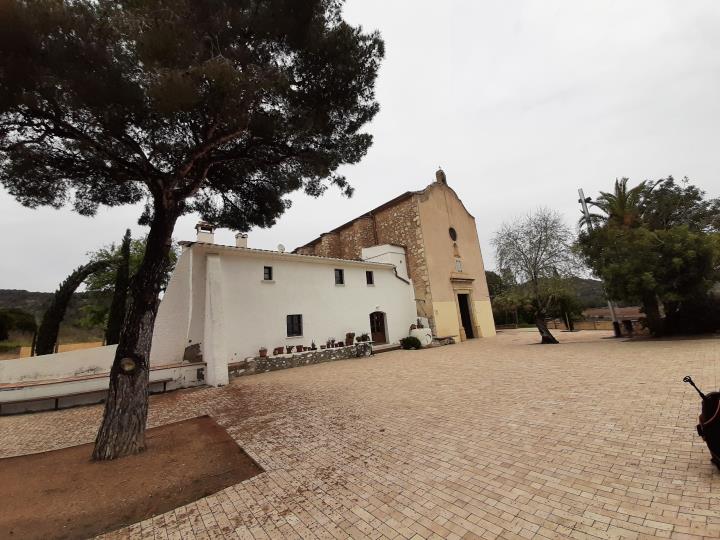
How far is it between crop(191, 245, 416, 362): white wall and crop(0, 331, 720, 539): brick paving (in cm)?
503

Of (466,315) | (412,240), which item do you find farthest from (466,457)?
(466,315)

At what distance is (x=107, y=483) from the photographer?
3.97 meters

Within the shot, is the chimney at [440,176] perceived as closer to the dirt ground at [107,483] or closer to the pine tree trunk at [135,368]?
the pine tree trunk at [135,368]

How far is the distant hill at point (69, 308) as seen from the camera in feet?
98.2

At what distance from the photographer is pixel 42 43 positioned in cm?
501

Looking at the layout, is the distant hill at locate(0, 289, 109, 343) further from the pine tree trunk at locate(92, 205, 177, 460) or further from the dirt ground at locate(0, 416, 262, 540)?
the dirt ground at locate(0, 416, 262, 540)

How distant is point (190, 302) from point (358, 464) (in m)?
10.4

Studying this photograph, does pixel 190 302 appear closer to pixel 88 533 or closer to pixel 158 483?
pixel 158 483

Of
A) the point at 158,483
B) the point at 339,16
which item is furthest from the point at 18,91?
the point at 158,483

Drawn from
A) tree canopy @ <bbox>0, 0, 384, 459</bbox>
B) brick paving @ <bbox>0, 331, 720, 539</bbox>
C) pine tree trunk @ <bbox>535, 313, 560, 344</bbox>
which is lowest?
brick paving @ <bbox>0, 331, 720, 539</bbox>

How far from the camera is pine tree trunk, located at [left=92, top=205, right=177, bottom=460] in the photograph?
4.88 m

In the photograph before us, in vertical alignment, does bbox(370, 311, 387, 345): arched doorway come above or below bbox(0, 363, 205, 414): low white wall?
above

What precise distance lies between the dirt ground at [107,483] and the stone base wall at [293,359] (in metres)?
6.14

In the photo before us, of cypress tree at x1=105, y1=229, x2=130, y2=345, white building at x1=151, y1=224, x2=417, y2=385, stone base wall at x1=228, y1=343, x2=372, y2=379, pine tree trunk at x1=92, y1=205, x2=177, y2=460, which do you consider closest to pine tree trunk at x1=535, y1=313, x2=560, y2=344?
white building at x1=151, y1=224, x2=417, y2=385
